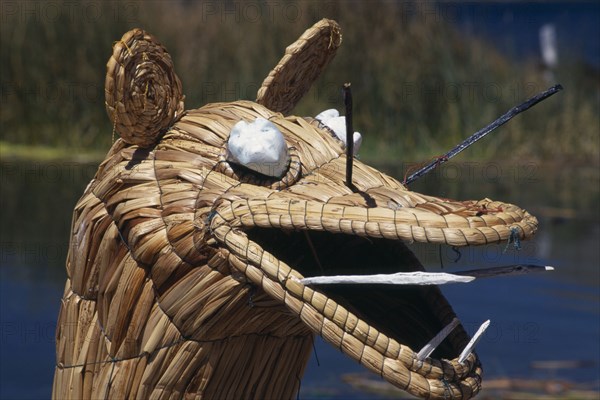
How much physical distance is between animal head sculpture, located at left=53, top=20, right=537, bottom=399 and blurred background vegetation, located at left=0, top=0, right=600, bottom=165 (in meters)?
4.20

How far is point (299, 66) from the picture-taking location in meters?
3.09

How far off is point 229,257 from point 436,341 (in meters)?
0.46

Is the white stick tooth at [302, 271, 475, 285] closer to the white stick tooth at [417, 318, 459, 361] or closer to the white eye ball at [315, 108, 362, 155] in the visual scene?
the white stick tooth at [417, 318, 459, 361]

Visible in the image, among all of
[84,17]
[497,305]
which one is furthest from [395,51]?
[497,305]

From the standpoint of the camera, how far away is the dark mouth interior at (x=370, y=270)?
2.52m

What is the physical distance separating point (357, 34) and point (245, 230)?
6693mm

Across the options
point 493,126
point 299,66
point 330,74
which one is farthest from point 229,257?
point 330,74

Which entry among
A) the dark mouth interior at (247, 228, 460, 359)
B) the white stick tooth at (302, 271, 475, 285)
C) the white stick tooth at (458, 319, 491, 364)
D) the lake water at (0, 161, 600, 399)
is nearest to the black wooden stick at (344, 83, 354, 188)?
the dark mouth interior at (247, 228, 460, 359)

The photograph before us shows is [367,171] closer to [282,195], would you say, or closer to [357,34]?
[282,195]

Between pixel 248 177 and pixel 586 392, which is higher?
pixel 248 177

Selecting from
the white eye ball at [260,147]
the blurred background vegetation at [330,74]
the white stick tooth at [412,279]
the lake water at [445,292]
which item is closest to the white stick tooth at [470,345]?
the white stick tooth at [412,279]

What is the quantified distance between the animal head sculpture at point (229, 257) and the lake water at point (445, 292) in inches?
58.0

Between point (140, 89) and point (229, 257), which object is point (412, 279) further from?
point (140, 89)

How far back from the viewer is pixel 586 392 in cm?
488
